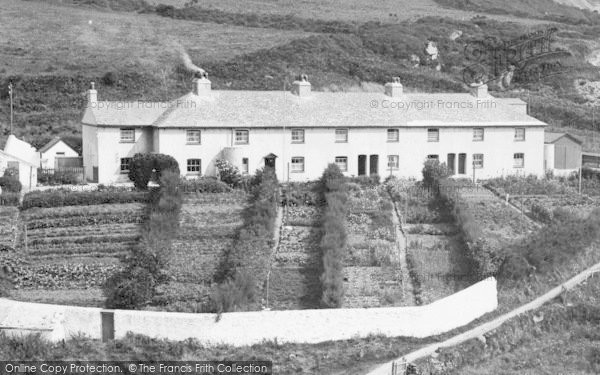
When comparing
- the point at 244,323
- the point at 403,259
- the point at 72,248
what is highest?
the point at 72,248

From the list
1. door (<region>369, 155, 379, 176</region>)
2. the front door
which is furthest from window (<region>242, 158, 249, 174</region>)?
door (<region>369, 155, 379, 176</region>)

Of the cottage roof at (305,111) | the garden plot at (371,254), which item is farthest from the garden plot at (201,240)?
the cottage roof at (305,111)

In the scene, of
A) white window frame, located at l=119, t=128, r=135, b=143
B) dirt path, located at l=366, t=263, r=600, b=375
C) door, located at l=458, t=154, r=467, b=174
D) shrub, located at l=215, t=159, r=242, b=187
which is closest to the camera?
dirt path, located at l=366, t=263, r=600, b=375

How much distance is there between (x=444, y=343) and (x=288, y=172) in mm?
23635

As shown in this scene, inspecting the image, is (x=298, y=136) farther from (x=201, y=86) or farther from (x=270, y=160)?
(x=201, y=86)

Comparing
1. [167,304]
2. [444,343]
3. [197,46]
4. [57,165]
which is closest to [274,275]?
[167,304]

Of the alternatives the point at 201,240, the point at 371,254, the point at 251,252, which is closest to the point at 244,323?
the point at 251,252

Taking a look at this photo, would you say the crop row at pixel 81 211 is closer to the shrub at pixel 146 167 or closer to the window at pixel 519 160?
the shrub at pixel 146 167

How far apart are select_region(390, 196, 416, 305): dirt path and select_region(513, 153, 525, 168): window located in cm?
1005

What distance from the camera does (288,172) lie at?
53281mm

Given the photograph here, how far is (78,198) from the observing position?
1844 inches

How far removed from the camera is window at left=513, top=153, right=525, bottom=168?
56719 millimetres

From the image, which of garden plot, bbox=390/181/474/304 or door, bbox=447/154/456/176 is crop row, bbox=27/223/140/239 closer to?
garden plot, bbox=390/181/474/304

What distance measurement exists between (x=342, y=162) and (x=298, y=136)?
97.1 inches
